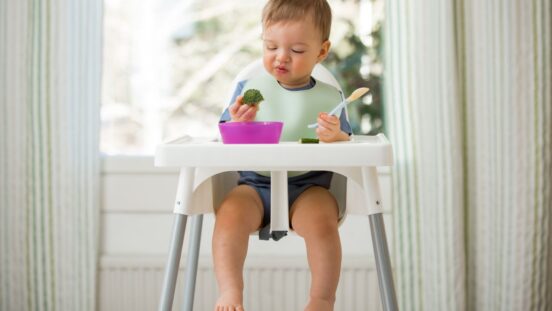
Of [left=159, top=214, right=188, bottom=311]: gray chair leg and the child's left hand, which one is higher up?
the child's left hand

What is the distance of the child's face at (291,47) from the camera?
1.37 meters

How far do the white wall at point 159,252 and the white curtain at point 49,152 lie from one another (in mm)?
75

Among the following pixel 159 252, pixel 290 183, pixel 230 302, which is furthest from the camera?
pixel 159 252

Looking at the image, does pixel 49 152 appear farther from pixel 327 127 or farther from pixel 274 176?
pixel 327 127

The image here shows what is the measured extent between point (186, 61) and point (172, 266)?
1.51 meters

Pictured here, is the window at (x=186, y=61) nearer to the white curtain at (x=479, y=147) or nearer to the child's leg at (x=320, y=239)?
the white curtain at (x=479, y=147)

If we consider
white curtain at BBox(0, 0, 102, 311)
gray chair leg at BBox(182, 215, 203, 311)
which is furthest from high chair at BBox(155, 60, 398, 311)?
white curtain at BBox(0, 0, 102, 311)

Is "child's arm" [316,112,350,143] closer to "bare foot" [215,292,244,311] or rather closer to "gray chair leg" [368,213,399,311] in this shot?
"gray chair leg" [368,213,399,311]

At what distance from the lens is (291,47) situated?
139cm

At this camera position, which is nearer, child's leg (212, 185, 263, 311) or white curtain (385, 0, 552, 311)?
child's leg (212, 185, 263, 311)

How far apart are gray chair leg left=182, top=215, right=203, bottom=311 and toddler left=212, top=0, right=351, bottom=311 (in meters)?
0.13

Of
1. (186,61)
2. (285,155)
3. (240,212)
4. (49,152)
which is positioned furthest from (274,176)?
(186,61)

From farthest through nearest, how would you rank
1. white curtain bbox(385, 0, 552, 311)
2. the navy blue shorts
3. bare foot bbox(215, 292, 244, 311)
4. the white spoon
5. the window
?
the window < white curtain bbox(385, 0, 552, 311) < the navy blue shorts < the white spoon < bare foot bbox(215, 292, 244, 311)

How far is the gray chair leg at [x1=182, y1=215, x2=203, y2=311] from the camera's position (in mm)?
1557
